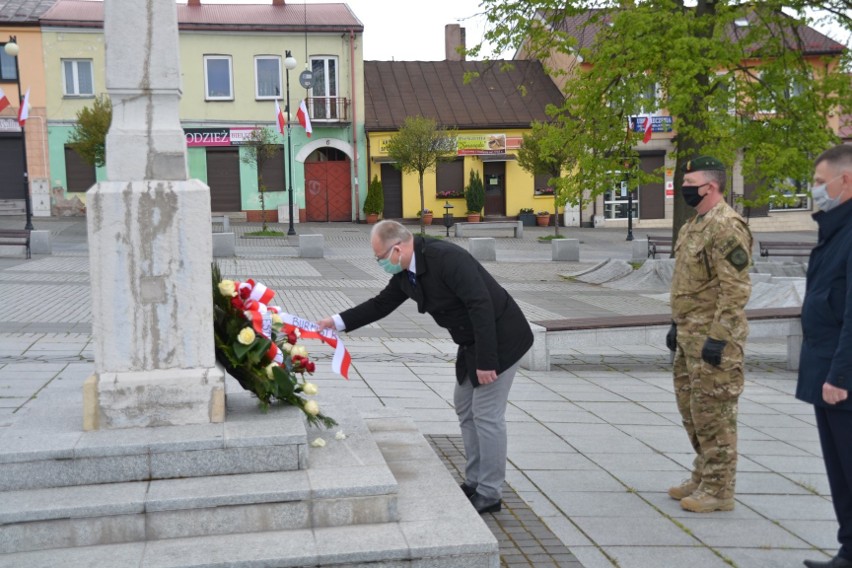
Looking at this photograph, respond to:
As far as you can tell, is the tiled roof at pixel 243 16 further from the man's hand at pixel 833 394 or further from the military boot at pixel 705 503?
the man's hand at pixel 833 394

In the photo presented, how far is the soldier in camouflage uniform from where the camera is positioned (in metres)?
5.04

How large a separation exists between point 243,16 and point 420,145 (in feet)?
36.6

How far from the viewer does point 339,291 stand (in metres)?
16.1

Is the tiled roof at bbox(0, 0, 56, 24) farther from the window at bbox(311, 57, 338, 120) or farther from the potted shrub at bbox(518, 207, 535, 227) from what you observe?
the potted shrub at bbox(518, 207, 535, 227)

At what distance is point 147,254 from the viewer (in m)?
4.96

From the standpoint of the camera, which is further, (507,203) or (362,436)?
(507,203)

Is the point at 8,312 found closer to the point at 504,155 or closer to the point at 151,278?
the point at 151,278

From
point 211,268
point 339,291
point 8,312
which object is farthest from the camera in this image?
point 339,291

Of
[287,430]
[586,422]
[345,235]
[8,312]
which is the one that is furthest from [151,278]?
[345,235]

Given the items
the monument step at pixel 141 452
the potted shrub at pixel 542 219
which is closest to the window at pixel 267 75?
the potted shrub at pixel 542 219

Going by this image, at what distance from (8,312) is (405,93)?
28.7 m

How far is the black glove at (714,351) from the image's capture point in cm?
498

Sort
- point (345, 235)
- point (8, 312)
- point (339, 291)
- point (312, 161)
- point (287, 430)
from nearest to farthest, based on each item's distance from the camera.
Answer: point (287, 430), point (8, 312), point (339, 291), point (345, 235), point (312, 161)

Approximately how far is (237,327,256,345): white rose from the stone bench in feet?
60.1
